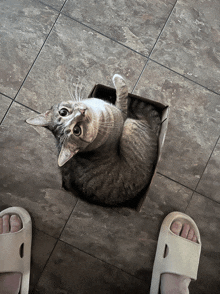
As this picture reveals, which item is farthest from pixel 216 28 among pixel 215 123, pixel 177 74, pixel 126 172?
pixel 126 172

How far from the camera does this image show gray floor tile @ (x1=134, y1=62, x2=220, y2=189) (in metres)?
1.74

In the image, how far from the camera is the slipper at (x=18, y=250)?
1.70m

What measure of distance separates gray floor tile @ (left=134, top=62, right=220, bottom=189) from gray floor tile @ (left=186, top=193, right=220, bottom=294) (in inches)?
5.8

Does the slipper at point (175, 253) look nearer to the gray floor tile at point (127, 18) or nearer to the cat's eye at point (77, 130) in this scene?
the cat's eye at point (77, 130)

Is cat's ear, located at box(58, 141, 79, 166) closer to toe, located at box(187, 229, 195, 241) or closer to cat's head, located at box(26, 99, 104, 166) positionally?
cat's head, located at box(26, 99, 104, 166)

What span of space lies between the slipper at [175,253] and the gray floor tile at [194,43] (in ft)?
3.08

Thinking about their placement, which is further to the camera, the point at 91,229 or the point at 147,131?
the point at 91,229

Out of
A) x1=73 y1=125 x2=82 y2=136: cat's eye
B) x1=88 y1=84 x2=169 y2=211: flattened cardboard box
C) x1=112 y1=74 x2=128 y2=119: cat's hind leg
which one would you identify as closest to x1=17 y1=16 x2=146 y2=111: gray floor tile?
x1=88 y1=84 x2=169 y2=211: flattened cardboard box

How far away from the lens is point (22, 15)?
71.2 inches

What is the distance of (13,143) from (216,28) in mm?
1621

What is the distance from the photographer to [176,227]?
67.9 inches

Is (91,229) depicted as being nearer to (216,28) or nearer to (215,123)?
(215,123)

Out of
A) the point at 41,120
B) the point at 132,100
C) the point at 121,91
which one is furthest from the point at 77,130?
the point at 132,100

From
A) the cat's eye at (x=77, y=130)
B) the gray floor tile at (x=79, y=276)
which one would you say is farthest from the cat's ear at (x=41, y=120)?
the gray floor tile at (x=79, y=276)
